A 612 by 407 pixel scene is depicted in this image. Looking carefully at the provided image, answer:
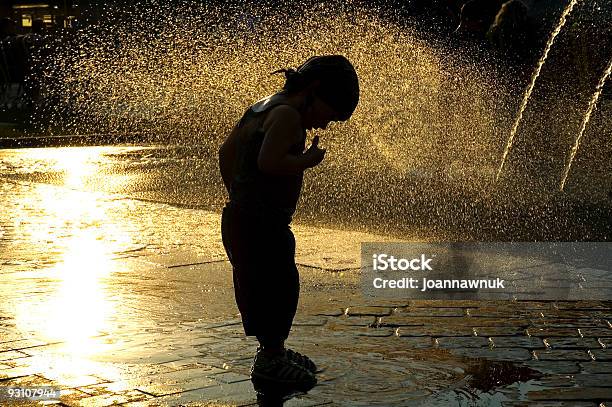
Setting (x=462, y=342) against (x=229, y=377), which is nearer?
(x=229, y=377)

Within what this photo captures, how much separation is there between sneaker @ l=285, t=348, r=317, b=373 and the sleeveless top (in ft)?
1.88

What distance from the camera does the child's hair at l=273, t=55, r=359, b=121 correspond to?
205 inches

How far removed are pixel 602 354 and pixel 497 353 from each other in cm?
49

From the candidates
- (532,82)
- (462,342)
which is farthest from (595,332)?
(532,82)

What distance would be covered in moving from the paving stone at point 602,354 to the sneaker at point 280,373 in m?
1.41

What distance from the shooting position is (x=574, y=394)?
5039 millimetres

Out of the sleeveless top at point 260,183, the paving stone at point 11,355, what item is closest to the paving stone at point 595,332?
the sleeveless top at point 260,183

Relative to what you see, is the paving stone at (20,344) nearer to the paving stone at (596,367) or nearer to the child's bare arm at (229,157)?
the child's bare arm at (229,157)

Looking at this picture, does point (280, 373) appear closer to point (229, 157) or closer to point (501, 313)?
point (229, 157)

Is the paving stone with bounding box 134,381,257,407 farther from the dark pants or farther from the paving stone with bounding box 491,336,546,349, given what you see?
the paving stone with bounding box 491,336,546,349

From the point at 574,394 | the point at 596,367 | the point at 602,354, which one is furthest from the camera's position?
the point at 602,354

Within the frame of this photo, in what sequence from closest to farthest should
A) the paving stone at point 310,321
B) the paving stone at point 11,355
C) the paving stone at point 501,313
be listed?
the paving stone at point 11,355 → the paving stone at point 310,321 → the paving stone at point 501,313

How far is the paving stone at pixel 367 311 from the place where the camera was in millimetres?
6770

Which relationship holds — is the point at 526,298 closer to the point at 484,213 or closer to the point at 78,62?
the point at 484,213
